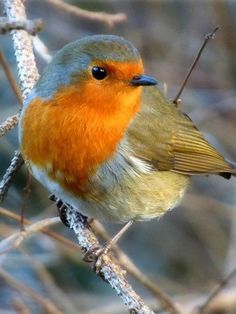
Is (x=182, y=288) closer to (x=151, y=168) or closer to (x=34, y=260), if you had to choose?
(x=34, y=260)

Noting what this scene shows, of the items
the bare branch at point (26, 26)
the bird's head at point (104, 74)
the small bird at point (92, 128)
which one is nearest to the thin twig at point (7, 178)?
the small bird at point (92, 128)

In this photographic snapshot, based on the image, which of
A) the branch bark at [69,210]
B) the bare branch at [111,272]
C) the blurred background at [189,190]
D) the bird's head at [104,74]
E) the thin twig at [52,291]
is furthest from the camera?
the blurred background at [189,190]

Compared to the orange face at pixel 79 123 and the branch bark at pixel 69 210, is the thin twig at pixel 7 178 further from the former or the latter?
the branch bark at pixel 69 210

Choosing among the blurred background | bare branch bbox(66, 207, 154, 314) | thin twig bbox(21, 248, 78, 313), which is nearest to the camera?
bare branch bbox(66, 207, 154, 314)

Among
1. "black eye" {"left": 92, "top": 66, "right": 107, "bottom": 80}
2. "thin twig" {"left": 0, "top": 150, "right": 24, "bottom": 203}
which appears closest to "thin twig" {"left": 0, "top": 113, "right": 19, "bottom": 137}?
"thin twig" {"left": 0, "top": 150, "right": 24, "bottom": 203}

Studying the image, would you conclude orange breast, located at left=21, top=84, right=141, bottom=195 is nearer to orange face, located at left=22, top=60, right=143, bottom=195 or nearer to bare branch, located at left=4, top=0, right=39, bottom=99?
orange face, located at left=22, top=60, right=143, bottom=195

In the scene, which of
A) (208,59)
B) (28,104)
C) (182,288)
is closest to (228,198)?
(182,288)
